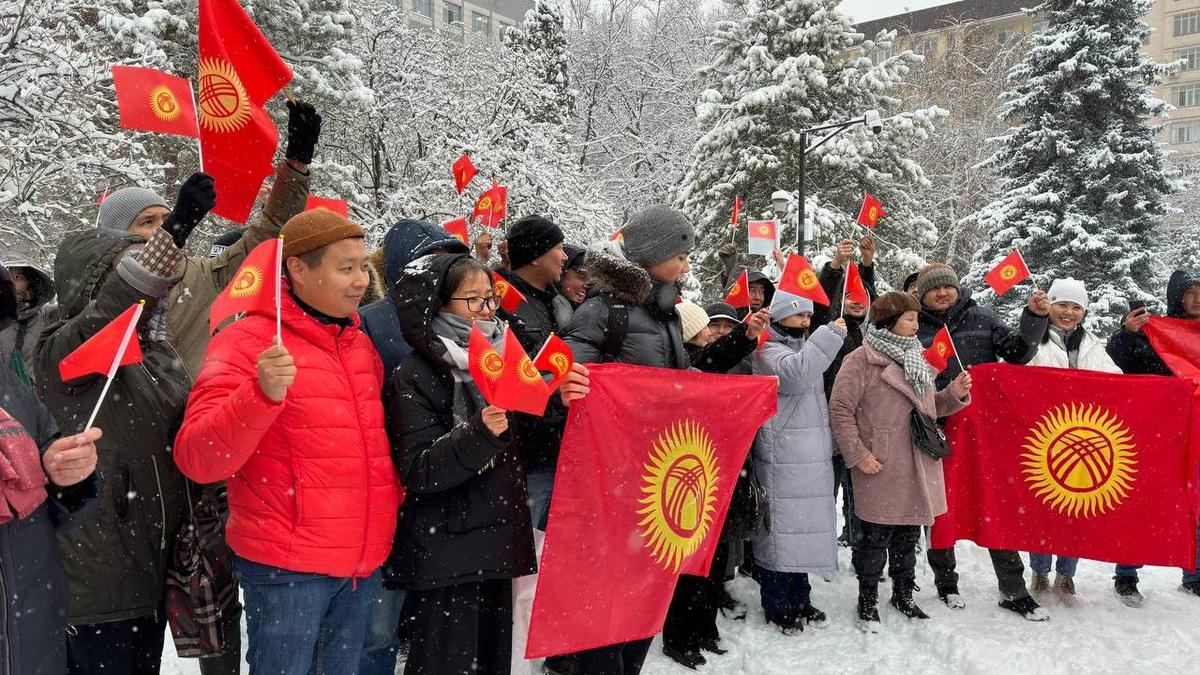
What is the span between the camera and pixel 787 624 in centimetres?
524

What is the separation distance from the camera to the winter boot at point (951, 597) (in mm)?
5602

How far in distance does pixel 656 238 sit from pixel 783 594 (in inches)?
103

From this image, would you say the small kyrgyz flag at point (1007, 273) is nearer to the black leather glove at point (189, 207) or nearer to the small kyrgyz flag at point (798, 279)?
the small kyrgyz flag at point (798, 279)

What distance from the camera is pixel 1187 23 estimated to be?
61.7 m

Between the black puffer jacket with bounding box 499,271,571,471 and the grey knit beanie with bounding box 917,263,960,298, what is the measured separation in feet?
9.60

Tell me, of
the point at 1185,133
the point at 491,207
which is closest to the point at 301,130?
the point at 491,207

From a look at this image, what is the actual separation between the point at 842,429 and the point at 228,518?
149 inches

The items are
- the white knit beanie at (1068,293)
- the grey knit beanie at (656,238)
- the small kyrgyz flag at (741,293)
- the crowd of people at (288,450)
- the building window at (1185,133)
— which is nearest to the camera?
the crowd of people at (288,450)

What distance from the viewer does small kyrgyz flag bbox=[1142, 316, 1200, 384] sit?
566 centimetres

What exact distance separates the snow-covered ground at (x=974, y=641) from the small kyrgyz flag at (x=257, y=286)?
2673 millimetres

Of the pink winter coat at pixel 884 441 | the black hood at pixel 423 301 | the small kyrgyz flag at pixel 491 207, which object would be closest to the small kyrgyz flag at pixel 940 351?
the pink winter coat at pixel 884 441

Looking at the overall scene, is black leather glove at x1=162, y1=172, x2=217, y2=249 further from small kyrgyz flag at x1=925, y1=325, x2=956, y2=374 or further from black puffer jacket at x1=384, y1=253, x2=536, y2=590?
small kyrgyz flag at x1=925, y1=325, x2=956, y2=374

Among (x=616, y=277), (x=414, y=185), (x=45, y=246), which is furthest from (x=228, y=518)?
(x=414, y=185)

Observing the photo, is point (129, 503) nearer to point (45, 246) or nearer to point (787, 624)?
point (787, 624)
